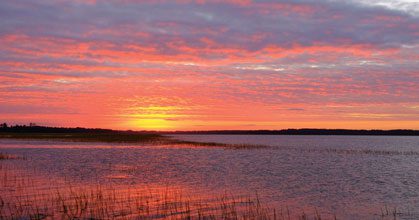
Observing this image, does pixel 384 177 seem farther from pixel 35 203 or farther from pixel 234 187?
pixel 35 203

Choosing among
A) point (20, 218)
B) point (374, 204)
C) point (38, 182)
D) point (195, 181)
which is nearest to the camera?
point (20, 218)

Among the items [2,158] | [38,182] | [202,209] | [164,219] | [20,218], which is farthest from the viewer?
[2,158]

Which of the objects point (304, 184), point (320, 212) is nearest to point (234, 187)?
point (304, 184)

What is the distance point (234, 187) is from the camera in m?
28.8

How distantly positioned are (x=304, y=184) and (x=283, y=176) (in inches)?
206

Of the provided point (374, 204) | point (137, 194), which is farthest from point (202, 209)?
point (374, 204)

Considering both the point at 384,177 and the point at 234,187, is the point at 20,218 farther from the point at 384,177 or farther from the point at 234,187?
the point at 384,177

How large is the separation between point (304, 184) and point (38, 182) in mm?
18990

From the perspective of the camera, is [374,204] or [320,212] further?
[374,204]

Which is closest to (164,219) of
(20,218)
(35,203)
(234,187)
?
(20,218)

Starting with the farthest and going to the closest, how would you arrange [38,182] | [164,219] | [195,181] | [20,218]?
[195,181] < [38,182] < [164,219] < [20,218]

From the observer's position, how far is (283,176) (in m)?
36.7

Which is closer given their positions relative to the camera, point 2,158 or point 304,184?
point 304,184

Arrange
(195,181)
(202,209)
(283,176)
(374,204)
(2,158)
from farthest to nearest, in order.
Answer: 1. (2,158)
2. (283,176)
3. (195,181)
4. (374,204)
5. (202,209)
